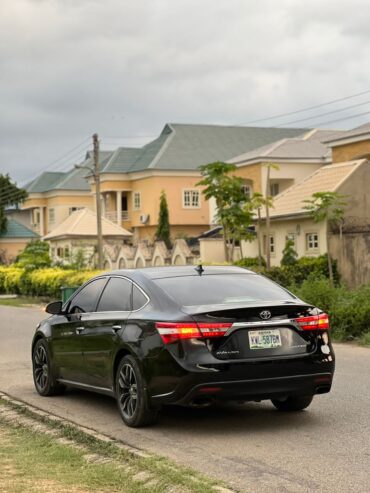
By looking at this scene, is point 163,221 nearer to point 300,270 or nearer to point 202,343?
point 300,270

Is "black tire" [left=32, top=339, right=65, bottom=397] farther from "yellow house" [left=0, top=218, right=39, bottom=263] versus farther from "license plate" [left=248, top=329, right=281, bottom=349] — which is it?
"yellow house" [left=0, top=218, right=39, bottom=263]

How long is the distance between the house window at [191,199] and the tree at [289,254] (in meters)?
32.8

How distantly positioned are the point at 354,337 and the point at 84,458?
11518mm

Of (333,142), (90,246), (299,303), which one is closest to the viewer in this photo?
(299,303)

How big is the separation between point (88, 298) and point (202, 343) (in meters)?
2.48

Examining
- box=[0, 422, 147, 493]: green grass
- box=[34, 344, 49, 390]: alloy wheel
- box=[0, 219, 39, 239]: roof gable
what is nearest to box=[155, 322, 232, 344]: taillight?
box=[0, 422, 147, 493]: green grass

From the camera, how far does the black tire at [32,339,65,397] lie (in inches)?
438

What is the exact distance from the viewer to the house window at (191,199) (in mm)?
69625

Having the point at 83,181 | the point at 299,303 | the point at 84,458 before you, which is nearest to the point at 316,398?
the point at 299,303

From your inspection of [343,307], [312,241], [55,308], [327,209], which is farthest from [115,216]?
[55,308]

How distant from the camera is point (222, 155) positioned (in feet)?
→ 232

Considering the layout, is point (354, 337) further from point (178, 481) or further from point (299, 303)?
point (178, 481)

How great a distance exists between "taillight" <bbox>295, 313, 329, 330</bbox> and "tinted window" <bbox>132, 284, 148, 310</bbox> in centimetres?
155

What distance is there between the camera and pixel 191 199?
6994 cm
